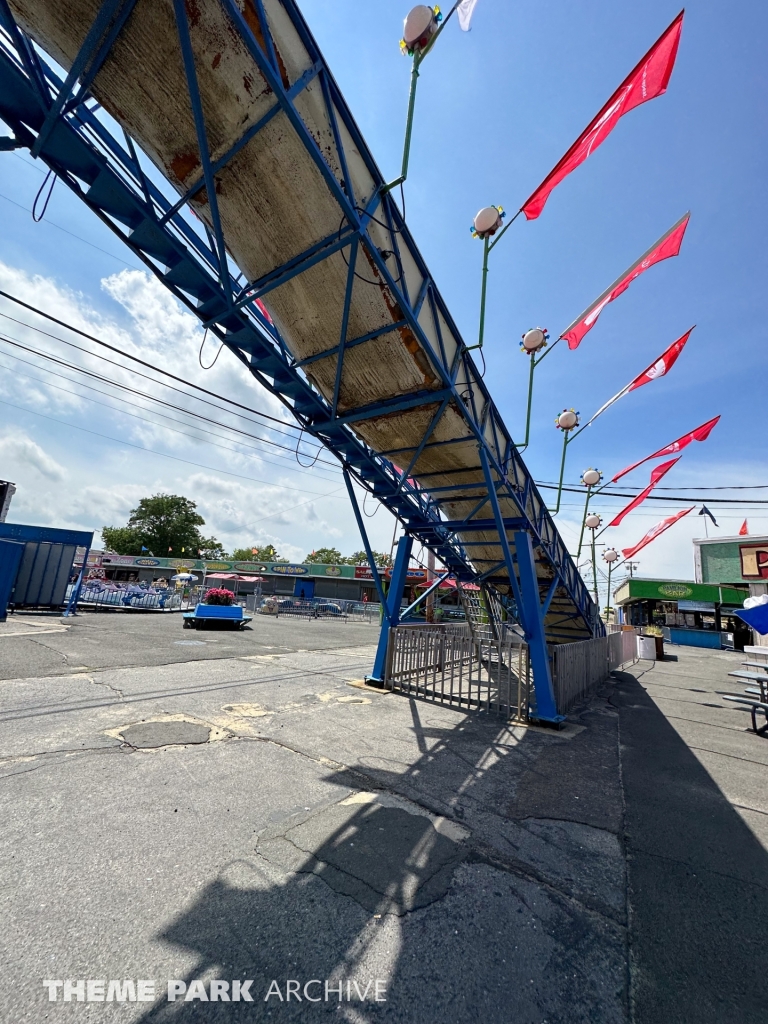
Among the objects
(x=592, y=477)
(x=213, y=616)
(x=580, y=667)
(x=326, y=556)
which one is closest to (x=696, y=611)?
(x=592, y=477)

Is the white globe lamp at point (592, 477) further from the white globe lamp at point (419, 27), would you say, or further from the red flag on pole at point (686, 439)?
the white globe lamp at point (419, 27)

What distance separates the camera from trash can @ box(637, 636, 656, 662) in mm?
22750

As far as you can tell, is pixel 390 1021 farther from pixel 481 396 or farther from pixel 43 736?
pixel 481 396

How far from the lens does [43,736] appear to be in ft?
17.9

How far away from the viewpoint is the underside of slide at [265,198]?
3758mm

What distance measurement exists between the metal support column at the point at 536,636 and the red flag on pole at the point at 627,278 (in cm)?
509

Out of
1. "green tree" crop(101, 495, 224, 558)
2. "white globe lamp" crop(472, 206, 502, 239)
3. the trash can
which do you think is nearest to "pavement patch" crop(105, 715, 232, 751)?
"white globe lamp" crop(472, 206, 502, 239)

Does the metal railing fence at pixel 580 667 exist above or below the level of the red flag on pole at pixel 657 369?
below

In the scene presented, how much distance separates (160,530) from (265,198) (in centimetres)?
7665

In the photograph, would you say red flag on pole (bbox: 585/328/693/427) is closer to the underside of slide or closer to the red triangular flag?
the red triangular flag

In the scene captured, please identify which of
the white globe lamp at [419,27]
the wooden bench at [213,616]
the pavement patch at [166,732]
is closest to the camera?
the white globe lamp at [419,27]

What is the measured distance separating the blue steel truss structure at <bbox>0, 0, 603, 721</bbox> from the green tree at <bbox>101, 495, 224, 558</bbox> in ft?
233

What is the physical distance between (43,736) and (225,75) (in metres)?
7.75

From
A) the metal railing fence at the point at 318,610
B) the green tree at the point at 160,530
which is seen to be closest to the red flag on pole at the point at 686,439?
the metal railing fence at the point at 318,610
